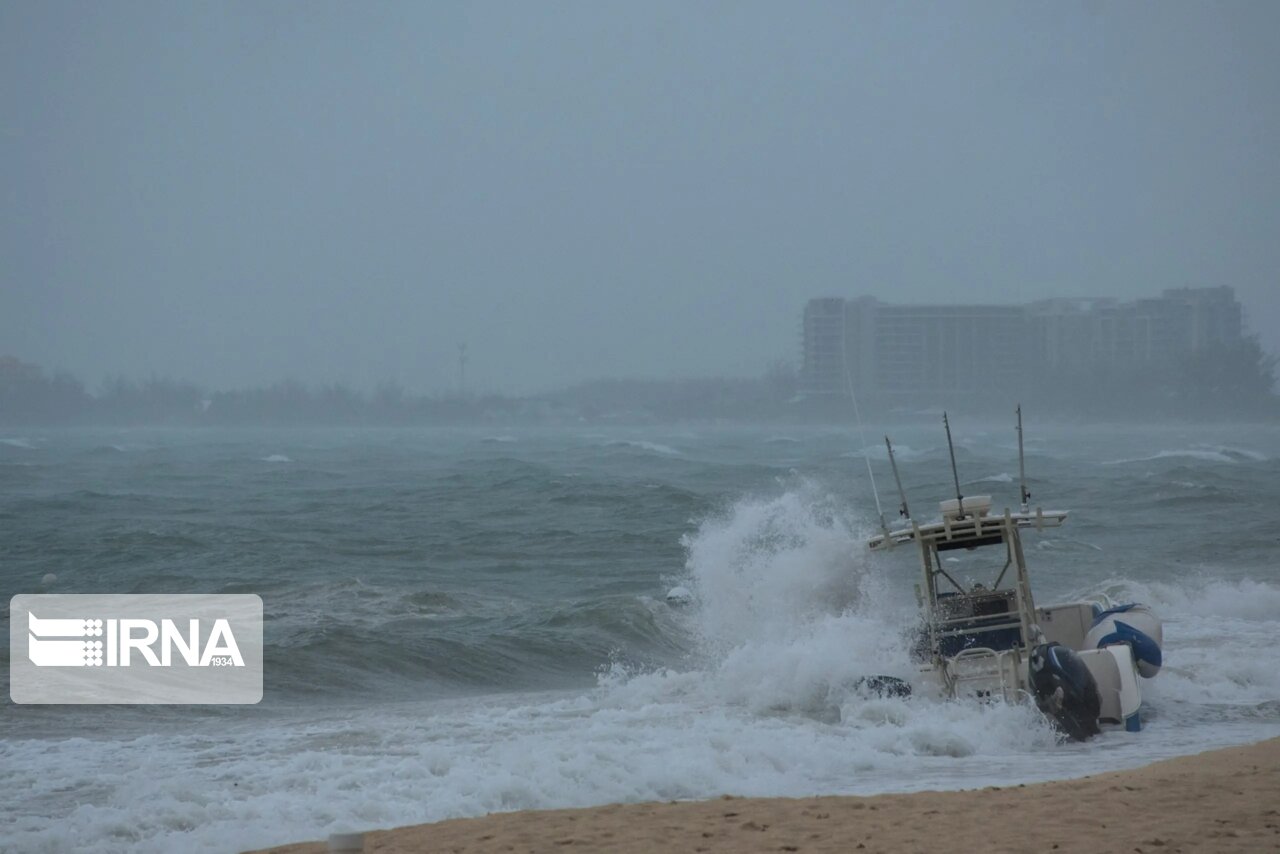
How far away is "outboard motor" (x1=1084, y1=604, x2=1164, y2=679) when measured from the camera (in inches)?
595

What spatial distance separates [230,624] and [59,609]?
411cm

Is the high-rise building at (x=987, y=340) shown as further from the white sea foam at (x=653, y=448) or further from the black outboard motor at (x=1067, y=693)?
the black outboard motor at (x=1067, y=693)

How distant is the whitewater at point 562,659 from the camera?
462 inches

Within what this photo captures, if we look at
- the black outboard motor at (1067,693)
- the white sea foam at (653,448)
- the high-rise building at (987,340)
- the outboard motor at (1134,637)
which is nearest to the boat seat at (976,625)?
the outboard motor at (1134,637)

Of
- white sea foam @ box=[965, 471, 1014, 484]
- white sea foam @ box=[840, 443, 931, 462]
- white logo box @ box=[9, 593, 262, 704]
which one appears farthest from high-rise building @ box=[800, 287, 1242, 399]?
white logo box @ box=[9, 593, 262, 704]

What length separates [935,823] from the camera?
9508 millimetres

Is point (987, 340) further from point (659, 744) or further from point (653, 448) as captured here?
point (659, 744)

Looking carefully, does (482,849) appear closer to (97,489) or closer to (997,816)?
(997,816)

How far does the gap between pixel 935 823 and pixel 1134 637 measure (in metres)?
6.52

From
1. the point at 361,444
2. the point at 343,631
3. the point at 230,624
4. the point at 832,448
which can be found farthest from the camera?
the point at 361,444

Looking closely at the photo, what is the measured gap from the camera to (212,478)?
58.2 meters

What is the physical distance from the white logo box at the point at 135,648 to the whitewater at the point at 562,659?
61cm

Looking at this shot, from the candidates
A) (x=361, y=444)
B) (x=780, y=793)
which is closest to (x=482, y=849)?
(x=780, y=793)

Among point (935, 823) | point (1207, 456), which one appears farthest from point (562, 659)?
point (1207, 456)
